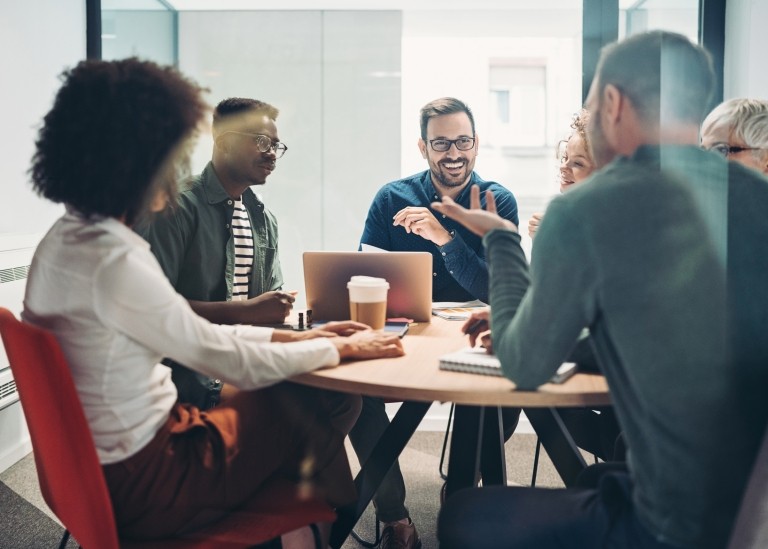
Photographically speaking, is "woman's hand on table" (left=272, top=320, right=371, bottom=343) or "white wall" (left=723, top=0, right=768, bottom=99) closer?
"woman's hand on table" (left=272, top=320, right=371, bottom=343)

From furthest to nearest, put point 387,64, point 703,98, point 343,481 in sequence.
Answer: point 387,64 → point 343,481 → point 703,98

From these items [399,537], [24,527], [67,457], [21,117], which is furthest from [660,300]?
[21,117]

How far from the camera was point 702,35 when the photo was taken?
348cm

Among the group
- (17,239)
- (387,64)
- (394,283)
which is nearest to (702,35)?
(387,64)

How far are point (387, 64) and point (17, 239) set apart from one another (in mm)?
2397

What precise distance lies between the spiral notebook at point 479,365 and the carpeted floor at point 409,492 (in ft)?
3.73

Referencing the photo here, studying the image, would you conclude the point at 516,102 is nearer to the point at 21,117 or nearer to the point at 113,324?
the point at 21,117

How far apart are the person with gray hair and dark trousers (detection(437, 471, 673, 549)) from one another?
129 cm

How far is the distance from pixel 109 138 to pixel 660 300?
960mm

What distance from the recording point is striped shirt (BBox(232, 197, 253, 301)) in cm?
235

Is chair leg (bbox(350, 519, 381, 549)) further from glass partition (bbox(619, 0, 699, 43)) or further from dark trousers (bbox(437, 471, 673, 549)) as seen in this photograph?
glass partition (bbox(619, 0, 699, 43))

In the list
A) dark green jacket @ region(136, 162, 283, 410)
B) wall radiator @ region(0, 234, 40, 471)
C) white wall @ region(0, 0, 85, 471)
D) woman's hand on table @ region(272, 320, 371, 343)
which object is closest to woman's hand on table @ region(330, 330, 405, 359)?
woman's hand on table @ region(272, 320, 371, 343)

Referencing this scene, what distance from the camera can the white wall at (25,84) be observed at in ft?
9.87

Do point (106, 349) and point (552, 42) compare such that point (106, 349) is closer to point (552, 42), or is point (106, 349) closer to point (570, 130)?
point (570, 130)
